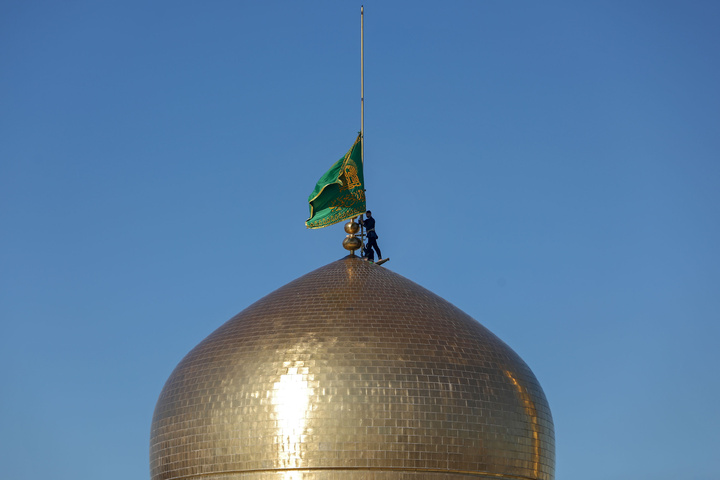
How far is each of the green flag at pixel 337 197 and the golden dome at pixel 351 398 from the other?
2.77 metres

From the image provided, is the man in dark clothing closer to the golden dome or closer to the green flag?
the green flag

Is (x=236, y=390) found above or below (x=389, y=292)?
below

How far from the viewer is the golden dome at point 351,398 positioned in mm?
34156

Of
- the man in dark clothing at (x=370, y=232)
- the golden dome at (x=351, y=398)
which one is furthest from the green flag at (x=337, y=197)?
the golden dome at (x=351, y=398)

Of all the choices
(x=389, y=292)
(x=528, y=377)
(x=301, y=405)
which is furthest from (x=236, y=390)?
(x=528, y=377)

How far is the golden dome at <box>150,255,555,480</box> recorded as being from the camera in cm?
3416

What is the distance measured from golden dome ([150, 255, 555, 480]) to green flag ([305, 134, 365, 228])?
2.77m

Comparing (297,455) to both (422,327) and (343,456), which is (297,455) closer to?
(343,456)

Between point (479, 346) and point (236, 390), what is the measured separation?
18.1 feet

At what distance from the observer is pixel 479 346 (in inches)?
1430

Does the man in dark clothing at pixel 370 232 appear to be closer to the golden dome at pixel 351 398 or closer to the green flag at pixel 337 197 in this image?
the green flag at pixel 337 197

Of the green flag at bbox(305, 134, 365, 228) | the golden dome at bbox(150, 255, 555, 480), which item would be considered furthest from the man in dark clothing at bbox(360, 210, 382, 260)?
the golden dome at bbox(150, 255, 555, 480)

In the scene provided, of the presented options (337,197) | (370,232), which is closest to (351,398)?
(370,232)

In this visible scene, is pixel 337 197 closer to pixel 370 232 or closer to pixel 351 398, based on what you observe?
pixel 370 232
